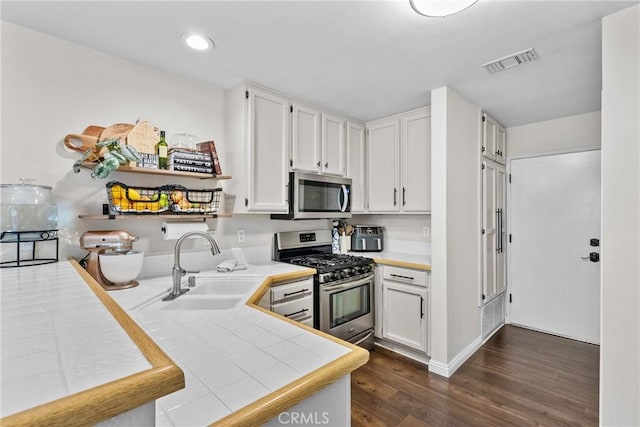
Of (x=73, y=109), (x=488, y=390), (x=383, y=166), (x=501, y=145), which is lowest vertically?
(x=488, y=390)

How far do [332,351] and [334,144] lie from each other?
236 centimetres

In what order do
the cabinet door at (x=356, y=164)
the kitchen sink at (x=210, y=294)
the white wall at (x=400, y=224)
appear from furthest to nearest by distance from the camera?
1. the white wall at (x=400, y=224)
2. the cabinet door at (x=356, y=164)
3. the kitchen sink at (x=210, y=294)

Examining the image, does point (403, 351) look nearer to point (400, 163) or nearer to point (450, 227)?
point (450, 227)

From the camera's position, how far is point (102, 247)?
67.2 inches

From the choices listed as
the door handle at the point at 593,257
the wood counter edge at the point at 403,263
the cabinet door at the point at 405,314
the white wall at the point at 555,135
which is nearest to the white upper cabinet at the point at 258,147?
the wood counter edge at the point at 403,263

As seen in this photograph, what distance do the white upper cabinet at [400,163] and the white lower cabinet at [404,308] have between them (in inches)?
25.3

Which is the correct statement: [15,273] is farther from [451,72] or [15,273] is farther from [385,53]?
[451,72]

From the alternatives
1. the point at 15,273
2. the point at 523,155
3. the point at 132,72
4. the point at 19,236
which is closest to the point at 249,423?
the point at 15,273

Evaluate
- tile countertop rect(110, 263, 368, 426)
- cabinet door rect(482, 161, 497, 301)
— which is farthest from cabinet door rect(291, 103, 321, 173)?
cabinet door rect(482, 161, 497, 301)

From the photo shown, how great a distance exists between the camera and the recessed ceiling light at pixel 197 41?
1.73 m

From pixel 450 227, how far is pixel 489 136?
1309mm

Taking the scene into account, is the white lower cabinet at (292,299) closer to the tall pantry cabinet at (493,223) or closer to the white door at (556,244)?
the tall pantry cabinet at (493,223)

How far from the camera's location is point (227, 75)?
223 cm

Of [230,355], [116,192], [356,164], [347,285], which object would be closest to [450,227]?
[347,285]
